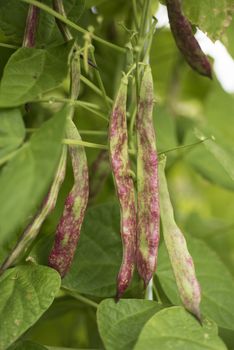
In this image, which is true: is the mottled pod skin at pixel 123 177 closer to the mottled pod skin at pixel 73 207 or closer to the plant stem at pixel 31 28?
the mottled pod skin at pixel 73 207

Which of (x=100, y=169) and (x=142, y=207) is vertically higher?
(x=142, y=207)

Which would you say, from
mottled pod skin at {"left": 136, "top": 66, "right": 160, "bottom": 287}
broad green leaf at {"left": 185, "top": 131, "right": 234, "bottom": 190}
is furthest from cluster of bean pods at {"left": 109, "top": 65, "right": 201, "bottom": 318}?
broad green leaf at {"left": 185, "top": 131, "right": 234, "bottom": 190}

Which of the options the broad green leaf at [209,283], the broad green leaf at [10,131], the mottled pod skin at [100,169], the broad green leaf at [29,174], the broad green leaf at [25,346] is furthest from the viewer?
the mottled pod skin at [100,169]

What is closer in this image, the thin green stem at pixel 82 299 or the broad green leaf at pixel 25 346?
the broad green leaf at pixel 25 346

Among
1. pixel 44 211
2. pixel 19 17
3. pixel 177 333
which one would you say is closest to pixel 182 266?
pixel 177 333

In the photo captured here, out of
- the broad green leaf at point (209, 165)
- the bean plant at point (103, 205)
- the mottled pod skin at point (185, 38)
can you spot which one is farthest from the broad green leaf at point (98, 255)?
the broad green leaf at point (209, 165)

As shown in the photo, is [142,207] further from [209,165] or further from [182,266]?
[209,165]
